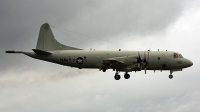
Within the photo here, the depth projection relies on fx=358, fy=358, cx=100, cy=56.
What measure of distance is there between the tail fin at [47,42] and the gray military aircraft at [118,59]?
111cm

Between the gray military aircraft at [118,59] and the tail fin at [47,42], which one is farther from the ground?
the tail fin at [47,42]

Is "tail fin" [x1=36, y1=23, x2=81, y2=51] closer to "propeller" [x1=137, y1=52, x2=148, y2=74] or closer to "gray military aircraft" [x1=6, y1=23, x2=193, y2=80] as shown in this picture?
"gray military aircraft" [x1=6, y1=23, x2=193, y2=80]

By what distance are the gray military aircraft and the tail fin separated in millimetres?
1114

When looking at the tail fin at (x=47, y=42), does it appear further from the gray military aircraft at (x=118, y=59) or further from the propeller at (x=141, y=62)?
the propeller at (x=141, y=62)

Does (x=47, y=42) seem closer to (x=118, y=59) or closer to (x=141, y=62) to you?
(x=118, y=59)

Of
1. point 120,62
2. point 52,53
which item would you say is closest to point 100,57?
point 120,62

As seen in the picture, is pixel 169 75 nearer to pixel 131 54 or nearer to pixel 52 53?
pixel 131 54

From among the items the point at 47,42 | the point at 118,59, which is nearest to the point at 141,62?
the point at 118,59

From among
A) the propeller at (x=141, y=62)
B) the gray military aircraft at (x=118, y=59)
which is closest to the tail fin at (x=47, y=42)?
the gray military aircraft at (x=118, y=59)

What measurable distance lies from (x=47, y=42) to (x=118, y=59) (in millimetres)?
11145

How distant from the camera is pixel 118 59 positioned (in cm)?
5038

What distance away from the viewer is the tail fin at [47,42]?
174 feet

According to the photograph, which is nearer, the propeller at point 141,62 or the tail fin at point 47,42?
the propeller at point 141,62

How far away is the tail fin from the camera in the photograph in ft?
174
